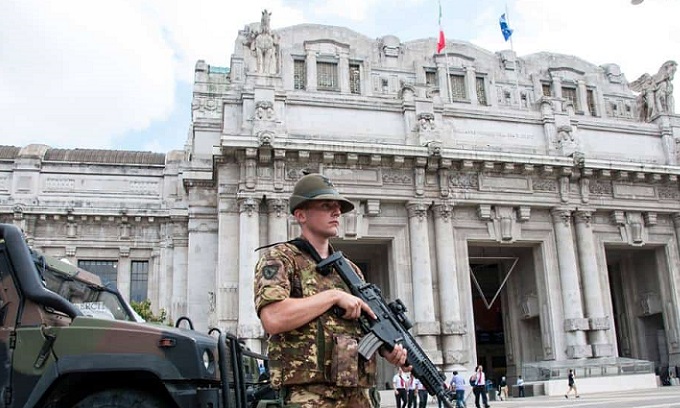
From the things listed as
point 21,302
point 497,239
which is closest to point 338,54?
point 497,239

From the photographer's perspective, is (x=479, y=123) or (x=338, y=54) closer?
(x=479, y=123)

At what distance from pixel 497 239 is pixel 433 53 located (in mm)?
11690

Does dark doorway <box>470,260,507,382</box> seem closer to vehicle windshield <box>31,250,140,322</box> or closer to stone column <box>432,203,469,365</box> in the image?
stone column <box>432,203,469,365</box>

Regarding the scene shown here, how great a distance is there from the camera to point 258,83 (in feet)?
86.1

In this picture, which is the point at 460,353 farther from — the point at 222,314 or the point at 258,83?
the point at 258,83

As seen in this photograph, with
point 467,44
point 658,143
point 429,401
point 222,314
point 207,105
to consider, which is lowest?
point 429,401

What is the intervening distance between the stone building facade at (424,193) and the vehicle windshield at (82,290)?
50.2ft

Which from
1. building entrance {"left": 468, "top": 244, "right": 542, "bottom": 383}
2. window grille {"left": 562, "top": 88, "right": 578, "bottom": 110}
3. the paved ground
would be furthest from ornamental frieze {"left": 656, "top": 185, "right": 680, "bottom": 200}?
the paved ground

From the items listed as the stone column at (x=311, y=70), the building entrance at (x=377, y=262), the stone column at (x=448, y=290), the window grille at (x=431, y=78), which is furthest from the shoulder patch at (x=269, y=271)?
the window grille at (x=431, y=78)

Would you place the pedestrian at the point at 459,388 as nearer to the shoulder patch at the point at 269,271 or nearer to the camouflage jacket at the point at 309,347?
the camouflage jacket at the point at 309,347

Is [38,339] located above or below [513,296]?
below

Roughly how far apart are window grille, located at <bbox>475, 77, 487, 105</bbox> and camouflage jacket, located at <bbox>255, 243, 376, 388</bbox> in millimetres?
31430

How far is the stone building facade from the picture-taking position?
25.5 m

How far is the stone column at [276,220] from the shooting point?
24.7 m
